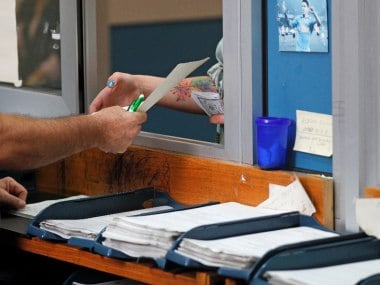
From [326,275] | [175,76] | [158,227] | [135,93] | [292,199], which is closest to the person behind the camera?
[326,275]

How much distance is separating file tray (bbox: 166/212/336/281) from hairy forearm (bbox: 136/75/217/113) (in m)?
0.53

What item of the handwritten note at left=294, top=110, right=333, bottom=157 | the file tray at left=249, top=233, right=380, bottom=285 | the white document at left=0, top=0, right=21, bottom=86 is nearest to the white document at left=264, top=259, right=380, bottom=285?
the file tray at left=249, top=233, right=380, bottom=285

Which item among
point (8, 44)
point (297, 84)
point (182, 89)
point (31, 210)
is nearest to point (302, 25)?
point (297, 84)

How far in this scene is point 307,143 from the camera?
236 centimetres

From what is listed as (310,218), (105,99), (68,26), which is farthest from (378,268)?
(68,26)

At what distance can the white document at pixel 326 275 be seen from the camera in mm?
1826

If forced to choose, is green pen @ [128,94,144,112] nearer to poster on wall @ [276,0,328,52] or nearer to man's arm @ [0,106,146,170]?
man's arm @ [0,106,146,170]

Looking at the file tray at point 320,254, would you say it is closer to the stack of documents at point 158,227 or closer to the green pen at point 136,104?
the stack of documents at point 158,227

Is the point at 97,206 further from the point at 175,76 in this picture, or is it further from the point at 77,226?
the point at 175,76

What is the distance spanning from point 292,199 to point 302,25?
41 centimetres

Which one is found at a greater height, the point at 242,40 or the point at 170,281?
the point at 242,40

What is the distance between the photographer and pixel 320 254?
1944 mm

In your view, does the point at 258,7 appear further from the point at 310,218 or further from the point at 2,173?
the point at 2,173

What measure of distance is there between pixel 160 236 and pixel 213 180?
43 cm
